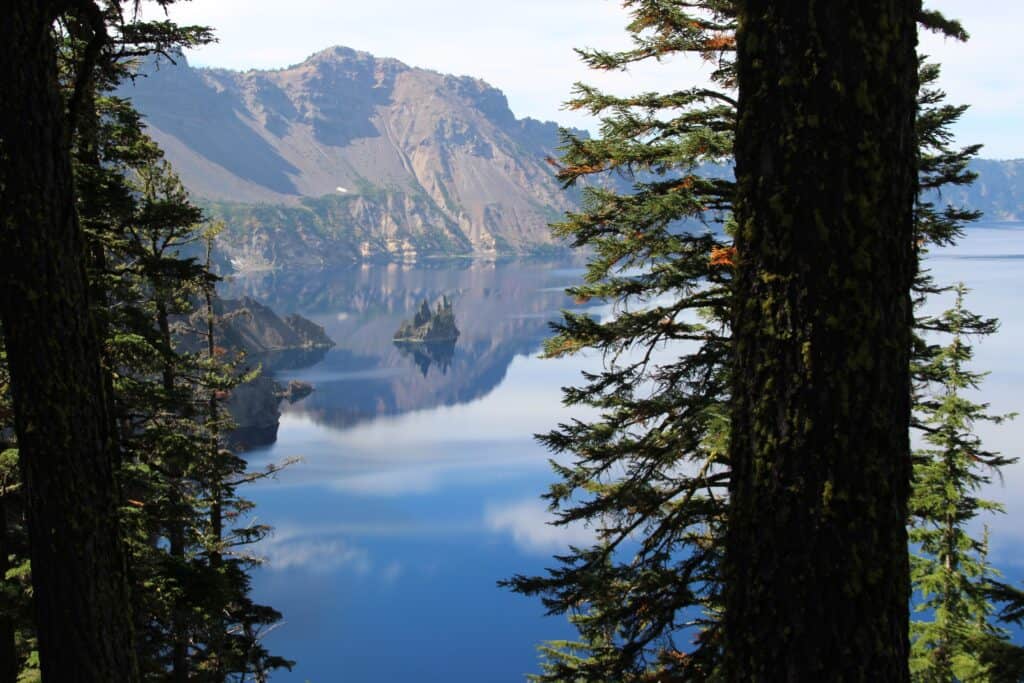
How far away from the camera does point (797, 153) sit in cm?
251

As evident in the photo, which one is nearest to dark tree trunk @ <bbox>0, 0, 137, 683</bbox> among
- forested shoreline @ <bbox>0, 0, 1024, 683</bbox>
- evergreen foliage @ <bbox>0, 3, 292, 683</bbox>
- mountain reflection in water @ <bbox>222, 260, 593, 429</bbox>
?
forested shoreline @ <bbox>0, 0, 1024, 683</bbox>

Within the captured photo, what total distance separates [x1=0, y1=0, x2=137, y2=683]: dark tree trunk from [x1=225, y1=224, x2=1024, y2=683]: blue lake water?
27.3m

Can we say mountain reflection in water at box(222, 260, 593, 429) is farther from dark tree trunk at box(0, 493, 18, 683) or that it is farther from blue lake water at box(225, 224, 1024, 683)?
dark tree trunk at box(0, 493, 18, 683)

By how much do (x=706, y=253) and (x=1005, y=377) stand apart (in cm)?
6562

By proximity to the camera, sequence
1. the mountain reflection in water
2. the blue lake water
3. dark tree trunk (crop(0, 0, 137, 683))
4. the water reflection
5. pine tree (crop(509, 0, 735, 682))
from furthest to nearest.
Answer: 1. the water reflection
2. the mountain reflection in water
3. the blue lake water
4. pine tree (crop(509, 0, 735, 682))
5. dark tree trunk (crop(0, 0, 137, 683))

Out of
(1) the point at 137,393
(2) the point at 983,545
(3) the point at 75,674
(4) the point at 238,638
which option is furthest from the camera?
(4) the point at 238,638

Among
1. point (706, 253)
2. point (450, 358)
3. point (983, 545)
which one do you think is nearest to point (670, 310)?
point (706, 253)

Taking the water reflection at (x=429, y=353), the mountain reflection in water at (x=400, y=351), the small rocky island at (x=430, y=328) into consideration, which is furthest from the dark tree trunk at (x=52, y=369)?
the small rocky island at (x=430, y=328)

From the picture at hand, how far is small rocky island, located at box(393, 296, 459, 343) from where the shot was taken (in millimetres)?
129625

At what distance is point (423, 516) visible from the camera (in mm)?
53594

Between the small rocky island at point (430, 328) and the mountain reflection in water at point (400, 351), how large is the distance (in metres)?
1.69

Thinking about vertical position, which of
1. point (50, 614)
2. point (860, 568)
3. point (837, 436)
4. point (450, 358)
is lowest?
point (450, 358)

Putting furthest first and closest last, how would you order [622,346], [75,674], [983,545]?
[983,545] < [622,346] < [75,674]

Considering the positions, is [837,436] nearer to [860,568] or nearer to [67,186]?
[860,568]
